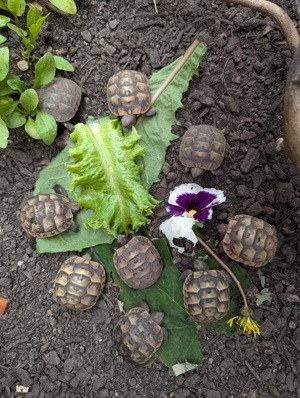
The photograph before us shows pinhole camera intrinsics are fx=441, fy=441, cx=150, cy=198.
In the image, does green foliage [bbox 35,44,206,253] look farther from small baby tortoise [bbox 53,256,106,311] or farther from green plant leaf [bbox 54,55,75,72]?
green plant leaf [bbox 54,55,75,72]

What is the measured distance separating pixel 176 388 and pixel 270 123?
1118 mm

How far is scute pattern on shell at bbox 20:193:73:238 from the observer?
1710mm

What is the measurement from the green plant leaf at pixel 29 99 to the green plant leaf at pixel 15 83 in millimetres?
48

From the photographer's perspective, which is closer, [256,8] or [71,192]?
[256,8]

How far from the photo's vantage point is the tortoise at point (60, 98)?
1779 millimetres

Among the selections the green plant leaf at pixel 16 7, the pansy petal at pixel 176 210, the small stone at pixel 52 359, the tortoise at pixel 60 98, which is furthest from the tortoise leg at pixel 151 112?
the small stone at pixel 52 359

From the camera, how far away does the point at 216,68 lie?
1.85 meters

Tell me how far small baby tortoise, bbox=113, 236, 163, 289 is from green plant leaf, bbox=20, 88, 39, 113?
0.65 meters

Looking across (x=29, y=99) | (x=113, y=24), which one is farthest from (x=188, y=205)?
(x=113, y=24)

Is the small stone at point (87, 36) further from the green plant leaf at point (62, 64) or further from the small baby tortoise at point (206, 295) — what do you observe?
the small baby tortoise at point (206, 295)

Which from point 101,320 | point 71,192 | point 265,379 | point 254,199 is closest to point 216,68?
point 254,199

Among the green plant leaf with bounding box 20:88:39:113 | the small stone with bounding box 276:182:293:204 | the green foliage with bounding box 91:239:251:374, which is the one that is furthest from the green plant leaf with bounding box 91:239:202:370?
the green plant leaf with bounding box 20:88:39:113

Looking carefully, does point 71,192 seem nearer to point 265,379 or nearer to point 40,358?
point 40,358

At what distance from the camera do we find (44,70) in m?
1.72
